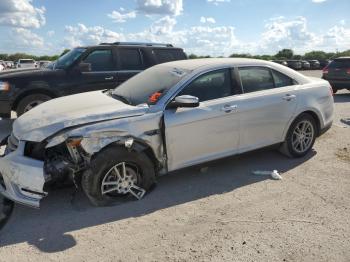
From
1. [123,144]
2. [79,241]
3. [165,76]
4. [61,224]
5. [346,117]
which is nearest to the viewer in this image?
[79,241]

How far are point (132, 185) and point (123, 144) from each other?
0.53 meters

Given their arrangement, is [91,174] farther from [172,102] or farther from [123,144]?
[172,102]

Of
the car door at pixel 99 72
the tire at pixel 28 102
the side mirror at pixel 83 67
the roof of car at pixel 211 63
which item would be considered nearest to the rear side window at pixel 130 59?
the car door at pixel 99 72

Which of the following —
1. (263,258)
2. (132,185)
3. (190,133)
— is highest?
(190,133)

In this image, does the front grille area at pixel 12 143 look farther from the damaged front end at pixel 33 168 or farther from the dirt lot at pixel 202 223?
the dirt lot at pixel 202 223

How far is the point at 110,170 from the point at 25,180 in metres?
0.90

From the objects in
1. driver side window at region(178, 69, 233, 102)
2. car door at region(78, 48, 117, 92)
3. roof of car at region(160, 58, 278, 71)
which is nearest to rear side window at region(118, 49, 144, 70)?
car door at region(78, 48, 117, 92)

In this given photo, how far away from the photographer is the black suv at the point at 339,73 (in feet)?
48.9

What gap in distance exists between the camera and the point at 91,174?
170 inches

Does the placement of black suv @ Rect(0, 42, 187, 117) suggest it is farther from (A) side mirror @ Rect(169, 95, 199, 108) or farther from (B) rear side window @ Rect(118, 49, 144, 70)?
(A) side mirror @ Rect(169, 95, 199, 108)

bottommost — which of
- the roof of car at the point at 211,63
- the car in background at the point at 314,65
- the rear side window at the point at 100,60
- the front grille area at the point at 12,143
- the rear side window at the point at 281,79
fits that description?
the car in background at the point at 314,65

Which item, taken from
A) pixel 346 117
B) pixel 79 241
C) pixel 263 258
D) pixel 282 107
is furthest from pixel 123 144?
pixel 346 117

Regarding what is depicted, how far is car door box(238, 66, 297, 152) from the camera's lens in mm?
5461

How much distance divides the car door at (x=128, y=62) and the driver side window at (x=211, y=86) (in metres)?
4.04
